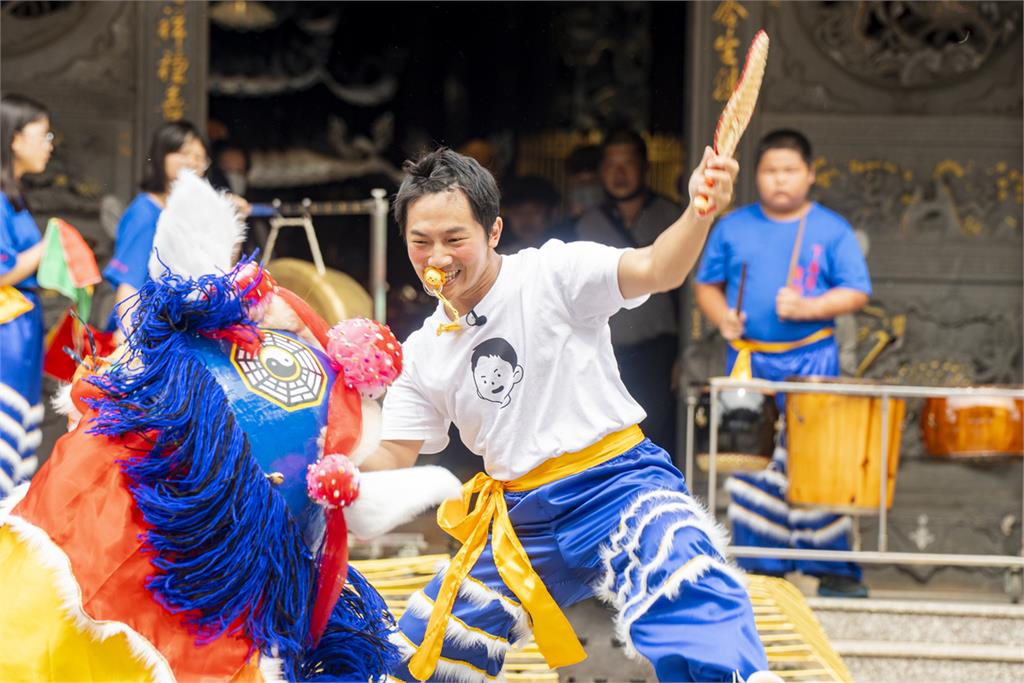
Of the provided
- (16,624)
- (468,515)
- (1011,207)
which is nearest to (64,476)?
(16,624)

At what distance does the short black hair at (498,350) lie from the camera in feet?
10.0

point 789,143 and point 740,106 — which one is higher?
point 789,143

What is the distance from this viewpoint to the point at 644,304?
634 cm

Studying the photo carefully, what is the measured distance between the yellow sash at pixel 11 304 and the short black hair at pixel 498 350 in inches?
96.4

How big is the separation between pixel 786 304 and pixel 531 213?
2.23 meters

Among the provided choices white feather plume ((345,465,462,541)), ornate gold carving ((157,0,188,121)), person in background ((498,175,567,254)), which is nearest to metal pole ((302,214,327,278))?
ornate gold carving ((157,0,188,121))

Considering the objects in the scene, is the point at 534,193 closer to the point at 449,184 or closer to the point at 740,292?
the point at 740,292

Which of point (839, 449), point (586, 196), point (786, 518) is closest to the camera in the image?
point (839, 449)

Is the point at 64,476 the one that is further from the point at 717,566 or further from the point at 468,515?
the point at 717,566

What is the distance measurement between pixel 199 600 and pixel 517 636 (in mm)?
895

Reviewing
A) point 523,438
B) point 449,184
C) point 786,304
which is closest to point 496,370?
point 523,438

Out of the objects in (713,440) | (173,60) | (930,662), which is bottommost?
(930,662)

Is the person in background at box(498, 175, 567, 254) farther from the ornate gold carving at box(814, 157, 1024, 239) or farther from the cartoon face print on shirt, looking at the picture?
the cartoon face print on shirt

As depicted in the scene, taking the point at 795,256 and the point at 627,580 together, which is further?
the point at 795,256
